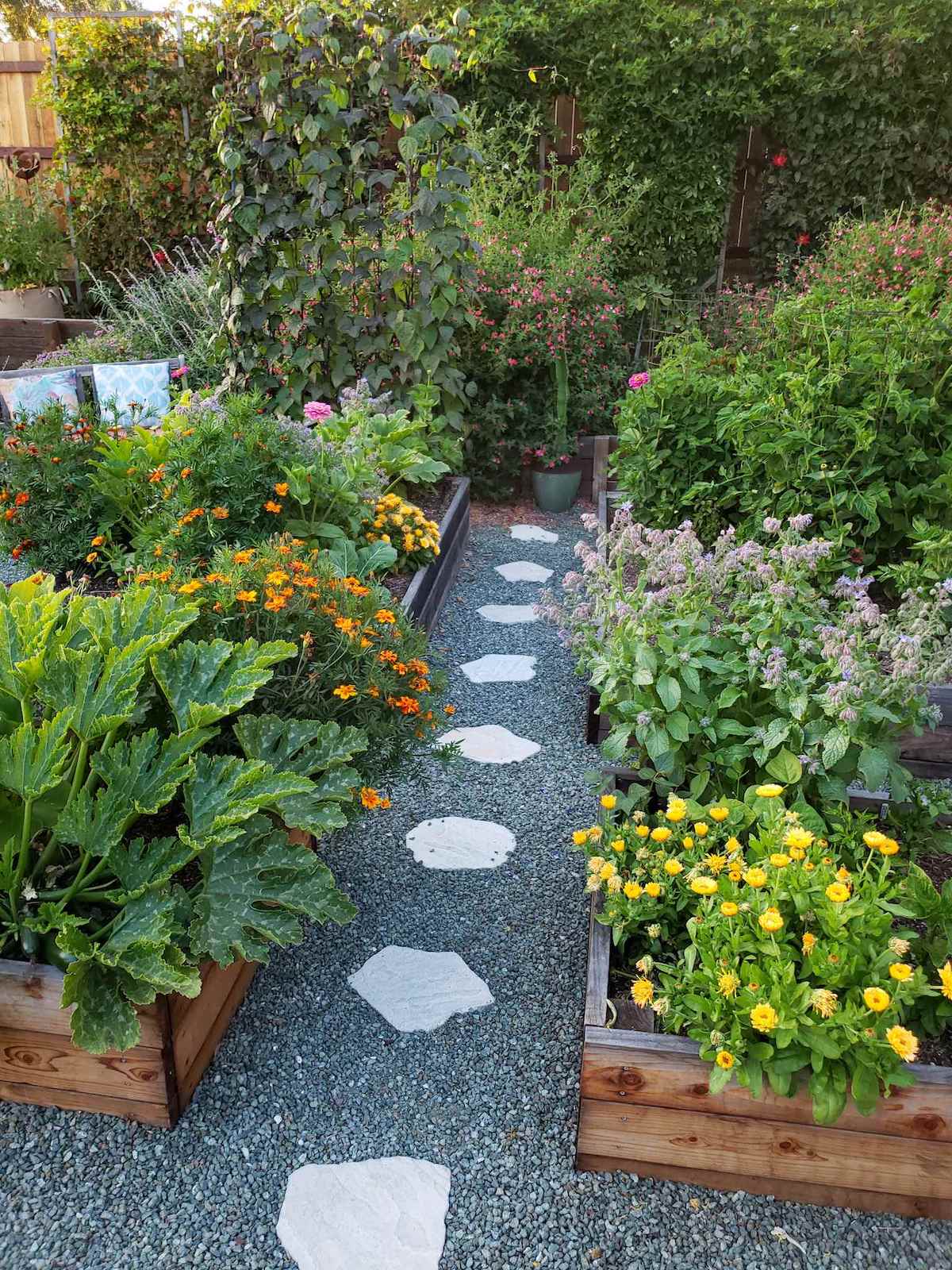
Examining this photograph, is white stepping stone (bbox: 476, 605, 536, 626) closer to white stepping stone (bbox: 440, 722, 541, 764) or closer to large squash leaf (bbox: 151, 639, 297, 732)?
white stepping stone (bbox: 440, 722, 541, 764)

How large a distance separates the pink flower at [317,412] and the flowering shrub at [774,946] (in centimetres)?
270

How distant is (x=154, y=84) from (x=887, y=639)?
678 centimetres

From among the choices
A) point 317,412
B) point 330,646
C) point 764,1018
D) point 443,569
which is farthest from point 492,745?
point 317,412

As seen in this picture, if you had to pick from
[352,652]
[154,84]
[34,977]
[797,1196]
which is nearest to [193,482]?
[352,652]

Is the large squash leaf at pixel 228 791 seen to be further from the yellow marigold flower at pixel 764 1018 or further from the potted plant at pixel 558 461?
the potted plant at pixel 558 461

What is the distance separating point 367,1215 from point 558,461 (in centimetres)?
415

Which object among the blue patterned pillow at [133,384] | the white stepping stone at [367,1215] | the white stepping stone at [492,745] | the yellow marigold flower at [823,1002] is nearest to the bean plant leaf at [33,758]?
the white stepping stone at [367,1215]

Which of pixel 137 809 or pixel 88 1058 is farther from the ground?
pixel 137 809

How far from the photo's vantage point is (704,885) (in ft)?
4.80

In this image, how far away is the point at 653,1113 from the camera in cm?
141

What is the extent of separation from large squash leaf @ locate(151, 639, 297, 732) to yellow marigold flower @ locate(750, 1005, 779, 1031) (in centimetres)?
95

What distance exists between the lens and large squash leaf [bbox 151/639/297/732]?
5.27ft

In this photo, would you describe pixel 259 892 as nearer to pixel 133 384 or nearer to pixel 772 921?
pixel 772 921

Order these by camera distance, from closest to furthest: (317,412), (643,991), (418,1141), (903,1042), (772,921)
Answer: (903,1042), (772,921), (643,991), (418,1141), (317,412)
